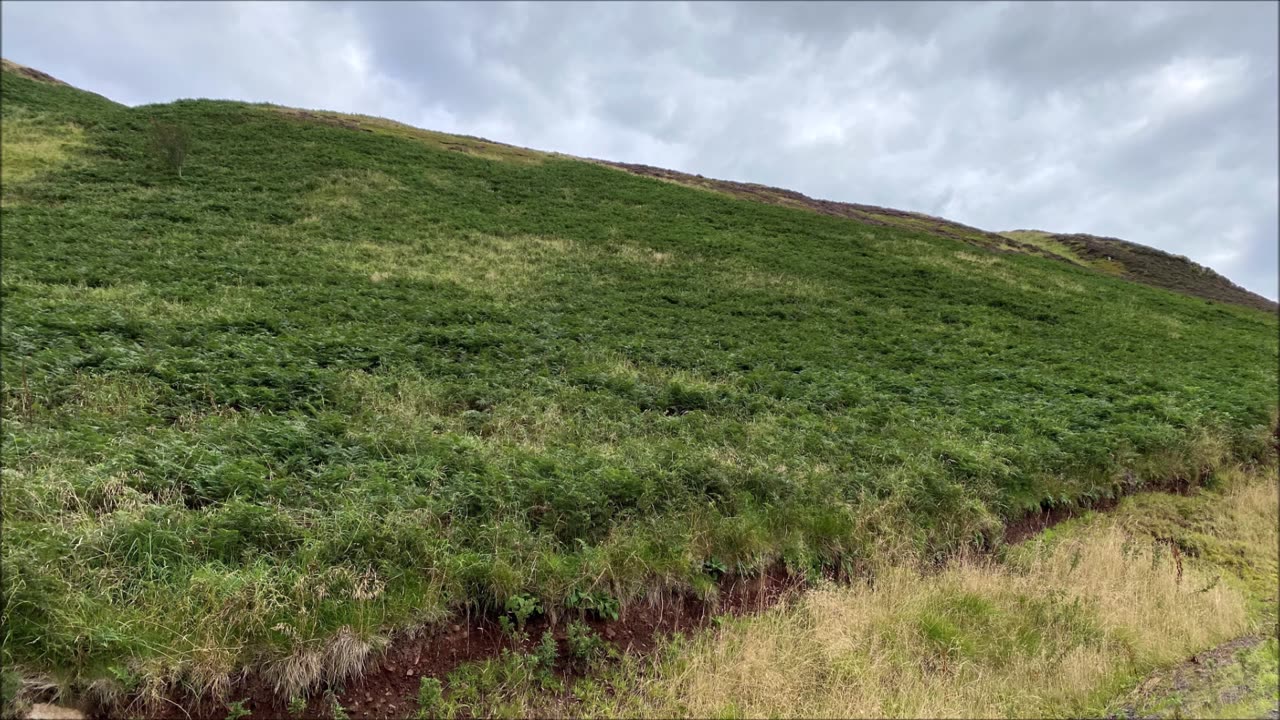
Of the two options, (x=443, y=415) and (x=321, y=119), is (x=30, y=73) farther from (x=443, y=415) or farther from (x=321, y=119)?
(x=443, y=415)

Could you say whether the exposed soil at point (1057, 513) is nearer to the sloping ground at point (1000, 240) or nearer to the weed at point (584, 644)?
the weed at point (584, 644)

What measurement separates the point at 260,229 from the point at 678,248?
16.3m

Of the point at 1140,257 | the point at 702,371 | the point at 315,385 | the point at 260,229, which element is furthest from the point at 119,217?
→ the point at 1140,257

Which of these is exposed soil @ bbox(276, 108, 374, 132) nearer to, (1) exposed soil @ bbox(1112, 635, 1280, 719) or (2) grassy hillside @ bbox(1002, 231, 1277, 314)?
(1) exposed soil @ bbox(1112, 635, 1280, 719)

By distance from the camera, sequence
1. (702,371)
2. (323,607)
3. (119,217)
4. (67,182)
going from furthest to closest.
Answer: (67,182) → (119,217) → (702,371) → (323,607)

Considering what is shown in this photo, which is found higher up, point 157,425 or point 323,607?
point 157,425

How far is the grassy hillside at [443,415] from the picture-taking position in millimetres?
4457

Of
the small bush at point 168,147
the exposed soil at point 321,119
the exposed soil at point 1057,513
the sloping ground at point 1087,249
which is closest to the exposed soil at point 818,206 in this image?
the sloping ground at point 1087,249

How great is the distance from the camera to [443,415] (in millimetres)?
8867

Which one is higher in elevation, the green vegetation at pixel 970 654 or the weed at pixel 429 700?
the green vegetation at pixel 970 654

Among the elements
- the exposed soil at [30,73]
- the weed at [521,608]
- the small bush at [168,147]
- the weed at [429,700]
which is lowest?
the weed at [429,700]

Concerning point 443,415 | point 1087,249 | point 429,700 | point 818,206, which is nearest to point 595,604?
point 429,700

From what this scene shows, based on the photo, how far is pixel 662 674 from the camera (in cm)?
480

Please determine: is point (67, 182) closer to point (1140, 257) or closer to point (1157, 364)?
point (1157, 364)
